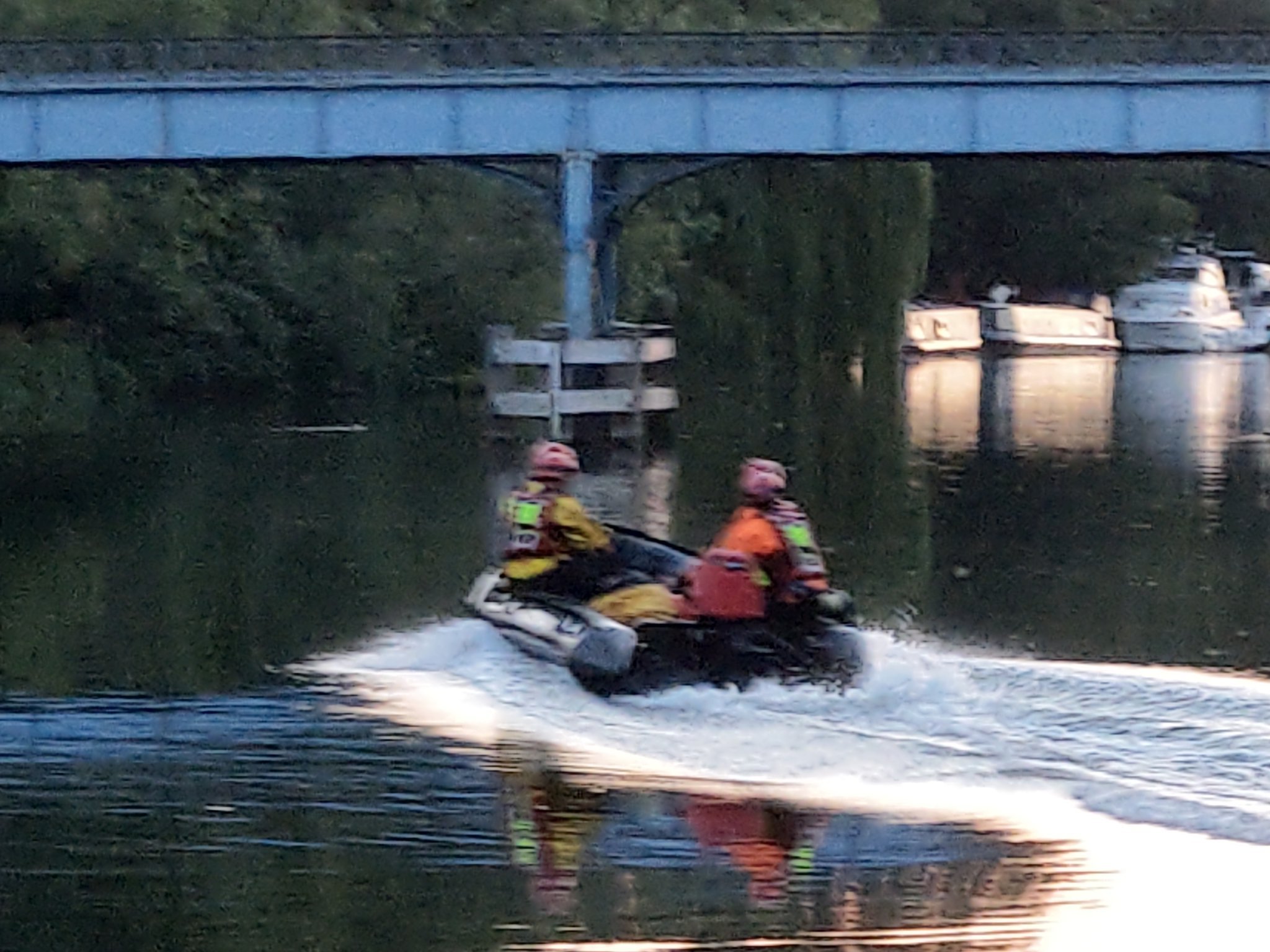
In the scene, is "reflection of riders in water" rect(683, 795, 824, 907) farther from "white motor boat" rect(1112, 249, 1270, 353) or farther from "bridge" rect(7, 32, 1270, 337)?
"white motor boat" rect(1112, 249, 1270, 353)

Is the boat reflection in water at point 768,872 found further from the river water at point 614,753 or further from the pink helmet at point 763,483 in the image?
the pink helmet at point 763,483

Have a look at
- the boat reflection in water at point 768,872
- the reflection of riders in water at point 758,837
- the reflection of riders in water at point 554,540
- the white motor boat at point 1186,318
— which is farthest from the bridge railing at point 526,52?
the boat reflection in water at point 768,872

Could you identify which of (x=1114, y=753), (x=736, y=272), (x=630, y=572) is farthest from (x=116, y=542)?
(x=736, y=272)

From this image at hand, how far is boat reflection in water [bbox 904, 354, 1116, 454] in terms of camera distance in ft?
117

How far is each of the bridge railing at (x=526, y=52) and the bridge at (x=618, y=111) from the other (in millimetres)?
146

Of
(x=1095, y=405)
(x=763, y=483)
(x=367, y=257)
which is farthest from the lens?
(x=367, y=257)

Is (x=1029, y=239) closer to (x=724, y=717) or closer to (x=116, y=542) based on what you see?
(x=116, y=542)

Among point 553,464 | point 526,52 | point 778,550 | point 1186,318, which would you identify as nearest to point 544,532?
point 553,464

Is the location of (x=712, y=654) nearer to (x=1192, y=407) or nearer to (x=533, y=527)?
(x=533, y=527)

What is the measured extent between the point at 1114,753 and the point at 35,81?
24586mm

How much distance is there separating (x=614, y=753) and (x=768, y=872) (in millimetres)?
2619

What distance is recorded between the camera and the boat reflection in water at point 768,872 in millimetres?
10367

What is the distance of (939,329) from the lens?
65.0 meters

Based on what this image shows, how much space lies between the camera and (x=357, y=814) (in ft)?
40.9
